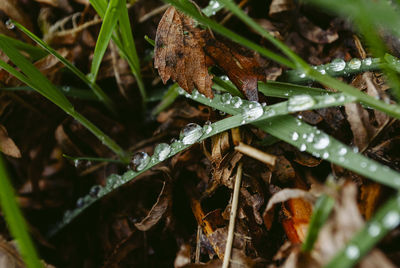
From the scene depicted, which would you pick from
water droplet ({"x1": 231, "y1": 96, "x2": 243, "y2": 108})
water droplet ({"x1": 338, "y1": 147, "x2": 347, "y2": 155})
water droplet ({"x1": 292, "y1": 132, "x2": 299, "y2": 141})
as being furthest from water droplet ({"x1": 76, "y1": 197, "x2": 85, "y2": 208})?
water droplet ({"x1": 338, "y1": 147, "x2": 347, "y2": 155})

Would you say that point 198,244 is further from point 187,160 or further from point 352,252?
point 352,252

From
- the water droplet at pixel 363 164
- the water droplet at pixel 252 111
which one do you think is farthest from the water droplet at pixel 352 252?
the water droplet at pixel 252 111

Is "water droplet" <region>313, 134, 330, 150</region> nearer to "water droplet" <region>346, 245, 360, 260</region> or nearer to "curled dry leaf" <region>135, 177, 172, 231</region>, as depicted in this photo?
"water droplet" <region>346, 245, 360, 260</region>

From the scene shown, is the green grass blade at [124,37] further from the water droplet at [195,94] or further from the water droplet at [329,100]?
the water droplet at [329,100]

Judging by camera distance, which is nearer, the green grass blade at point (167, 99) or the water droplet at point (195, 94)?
the water droplet at point (195, 94)

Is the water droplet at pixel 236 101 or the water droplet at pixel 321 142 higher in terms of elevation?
the water droplet at pixel 236 101

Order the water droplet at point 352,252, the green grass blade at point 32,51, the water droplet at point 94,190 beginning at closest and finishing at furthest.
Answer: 1. the water droplet at point 352,252
2. the green grass blade at point 32,51
3. the water droplet at point 94,190
